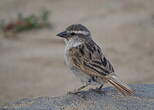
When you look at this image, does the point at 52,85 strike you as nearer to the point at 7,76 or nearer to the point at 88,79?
the point at 7,76

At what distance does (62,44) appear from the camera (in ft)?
46.3

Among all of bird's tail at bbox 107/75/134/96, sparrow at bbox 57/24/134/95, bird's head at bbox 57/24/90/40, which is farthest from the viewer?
bird's head at bbox 57/24/90/40

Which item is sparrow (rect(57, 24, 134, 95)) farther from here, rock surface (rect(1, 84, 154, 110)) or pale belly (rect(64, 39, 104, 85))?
rock surface (rect(1, 84, 154, 110))

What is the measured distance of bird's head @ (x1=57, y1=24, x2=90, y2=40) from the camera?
6.93 meters

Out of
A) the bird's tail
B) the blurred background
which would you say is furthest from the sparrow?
the blurred background

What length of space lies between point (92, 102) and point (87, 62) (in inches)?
20.2

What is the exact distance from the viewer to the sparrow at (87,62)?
6415 millimetres

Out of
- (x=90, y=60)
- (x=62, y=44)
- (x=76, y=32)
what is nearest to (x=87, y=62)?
(x=90, y=60)

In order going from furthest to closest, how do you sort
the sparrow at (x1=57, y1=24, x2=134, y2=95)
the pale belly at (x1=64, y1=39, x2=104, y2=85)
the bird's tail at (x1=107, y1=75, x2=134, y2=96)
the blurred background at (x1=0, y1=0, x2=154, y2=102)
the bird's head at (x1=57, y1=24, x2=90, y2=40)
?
the blurred background at (x1=0, y1=0, x2=154, y2=102)
the bird's head at (x1=57, y1=24, x2=90, y2=40)
the pale belly at (x1=64, y1=39, x2=104, y2=85)
the sparrow at (x1=57, y1=24, x2=134, y2=95)
the bird's tail at (x1=107, y1=75, x2=134, y2=96)

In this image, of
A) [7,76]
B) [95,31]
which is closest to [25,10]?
[95,31]

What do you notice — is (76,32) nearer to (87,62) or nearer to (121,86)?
(87,62)

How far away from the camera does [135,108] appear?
6293 millimetres

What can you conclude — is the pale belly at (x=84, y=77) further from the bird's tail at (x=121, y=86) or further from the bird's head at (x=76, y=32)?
the bird's head at (x=76, y=32)

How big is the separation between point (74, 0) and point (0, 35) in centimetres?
416
